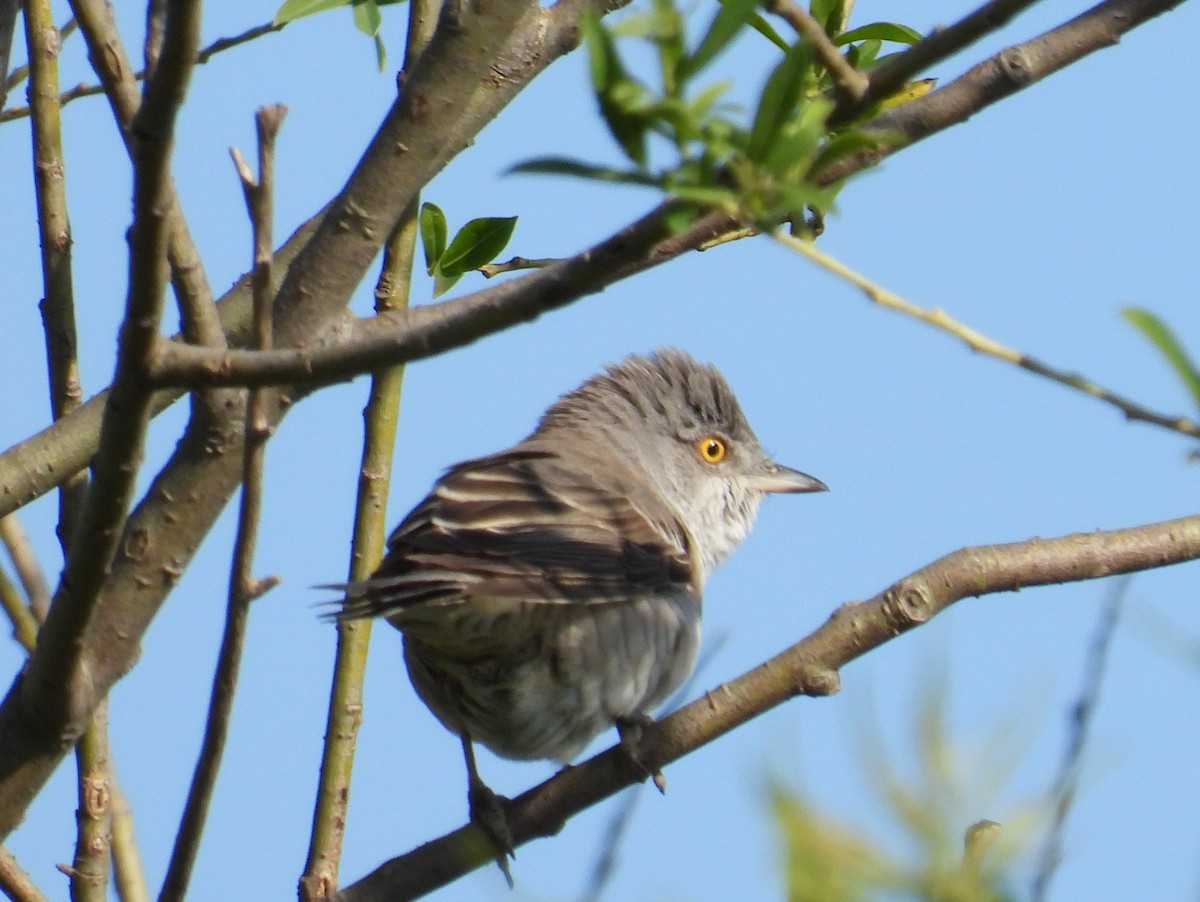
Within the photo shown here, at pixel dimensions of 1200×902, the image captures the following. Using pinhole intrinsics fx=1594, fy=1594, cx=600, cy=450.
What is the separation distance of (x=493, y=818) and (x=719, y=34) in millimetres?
3215

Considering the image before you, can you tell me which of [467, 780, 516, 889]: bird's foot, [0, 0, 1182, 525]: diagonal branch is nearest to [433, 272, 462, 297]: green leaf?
[0, 0, 1182, 525]: diagonal branch

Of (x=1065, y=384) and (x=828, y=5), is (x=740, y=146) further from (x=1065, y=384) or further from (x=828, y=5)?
(x=828, y=5)

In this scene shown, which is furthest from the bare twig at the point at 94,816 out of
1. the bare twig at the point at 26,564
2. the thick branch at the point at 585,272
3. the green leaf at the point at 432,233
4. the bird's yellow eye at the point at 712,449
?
the bird's yellow eye at the point at 712,449

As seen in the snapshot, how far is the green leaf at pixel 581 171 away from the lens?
1.94 meters

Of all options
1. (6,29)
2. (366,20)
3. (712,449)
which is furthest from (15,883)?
(712,449)

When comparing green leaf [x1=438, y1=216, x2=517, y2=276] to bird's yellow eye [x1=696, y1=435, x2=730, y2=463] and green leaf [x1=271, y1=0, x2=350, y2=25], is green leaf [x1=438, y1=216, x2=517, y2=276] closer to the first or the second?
green leaf [x1=271, y1=0, x2=350, y2=25]

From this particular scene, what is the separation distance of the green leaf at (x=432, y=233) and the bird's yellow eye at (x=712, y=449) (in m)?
2.84

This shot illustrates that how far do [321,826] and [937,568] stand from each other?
Answer: 1.66m

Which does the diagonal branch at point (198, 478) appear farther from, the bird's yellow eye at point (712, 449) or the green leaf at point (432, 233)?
the bird's yellow eye at point (712, 449)

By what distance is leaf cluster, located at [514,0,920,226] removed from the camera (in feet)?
6.16

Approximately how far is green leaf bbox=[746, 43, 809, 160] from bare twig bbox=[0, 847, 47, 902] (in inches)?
97.8

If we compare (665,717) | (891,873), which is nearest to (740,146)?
(891,873)

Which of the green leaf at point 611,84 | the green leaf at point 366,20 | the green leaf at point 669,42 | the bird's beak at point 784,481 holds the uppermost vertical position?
the bird's beak at point 784,481

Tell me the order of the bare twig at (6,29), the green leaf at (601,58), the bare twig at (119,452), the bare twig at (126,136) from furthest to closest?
the bare twig at (6,29) → the bare twig at (126,136) → the bare twig at (119,452) → the green leaf at (601,58)
